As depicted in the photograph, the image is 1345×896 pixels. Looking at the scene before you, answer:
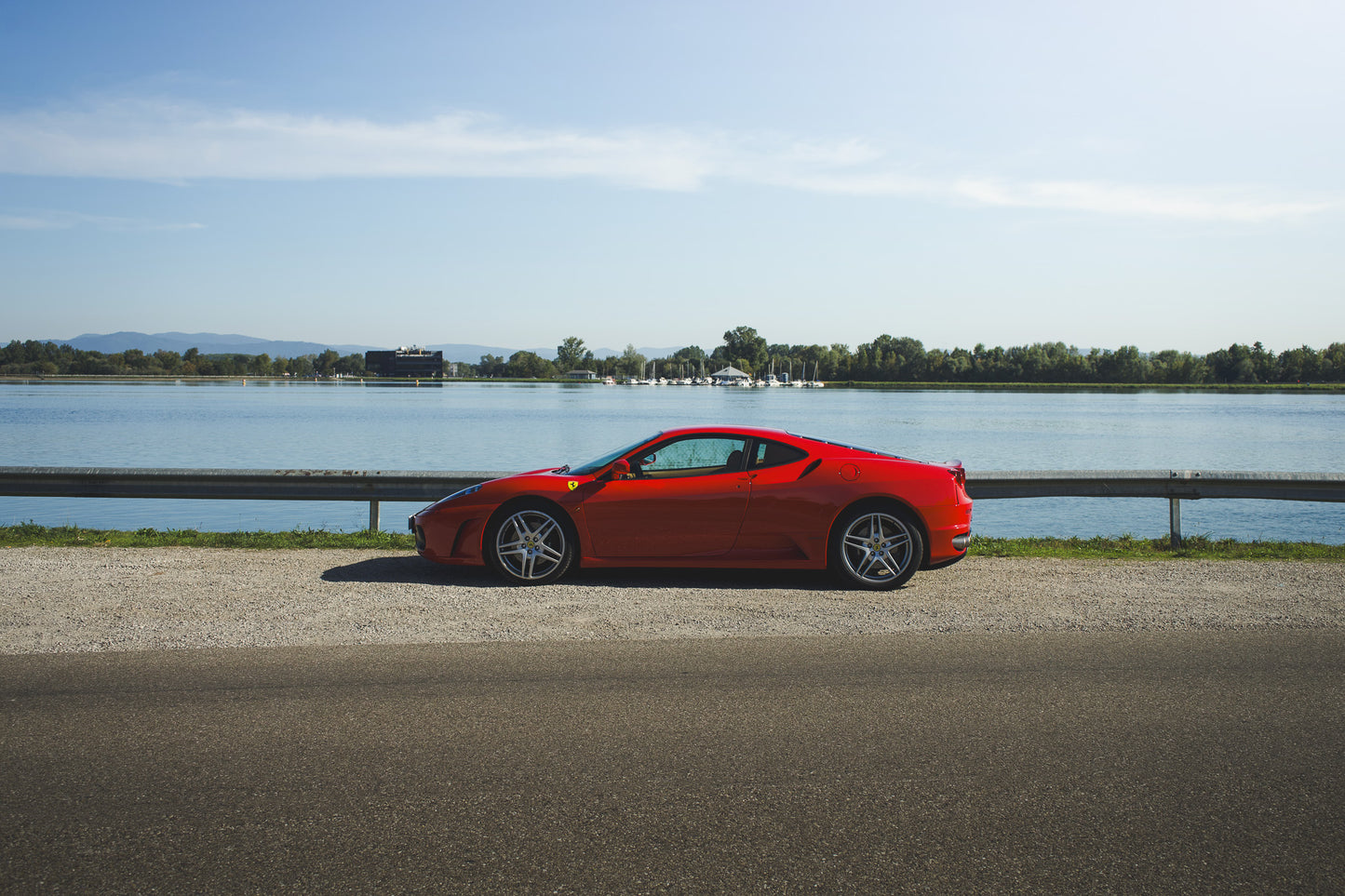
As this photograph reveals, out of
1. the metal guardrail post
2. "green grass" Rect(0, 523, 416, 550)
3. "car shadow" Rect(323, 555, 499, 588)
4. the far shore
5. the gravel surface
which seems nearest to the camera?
the gravel surface

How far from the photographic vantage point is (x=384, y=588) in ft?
25.0

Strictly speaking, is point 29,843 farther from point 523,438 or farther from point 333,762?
point 523,438

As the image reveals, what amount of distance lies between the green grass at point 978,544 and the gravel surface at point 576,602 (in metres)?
0.56

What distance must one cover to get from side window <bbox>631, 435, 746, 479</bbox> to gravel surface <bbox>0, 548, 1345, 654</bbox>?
94 centimetres

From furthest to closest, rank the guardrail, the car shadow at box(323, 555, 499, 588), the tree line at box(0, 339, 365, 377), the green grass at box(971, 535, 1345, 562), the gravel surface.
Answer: the tree line at box(0, 339, 365, 377) < the guardrail < the green grass at box(971, 535, 1345, 562) < the car shadow at box(323, 555, 499, 588) < the gravel surface

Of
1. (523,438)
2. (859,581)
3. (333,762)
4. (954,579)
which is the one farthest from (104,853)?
(523,438)

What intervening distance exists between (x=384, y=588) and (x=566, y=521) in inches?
61.7

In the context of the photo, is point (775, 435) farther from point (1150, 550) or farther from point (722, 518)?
point (1150, 550)

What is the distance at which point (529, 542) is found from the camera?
7789 millimetres

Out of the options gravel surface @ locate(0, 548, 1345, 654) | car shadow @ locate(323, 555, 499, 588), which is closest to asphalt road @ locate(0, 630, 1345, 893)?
gravel surface @ locate(0, 548, 1345, 654)

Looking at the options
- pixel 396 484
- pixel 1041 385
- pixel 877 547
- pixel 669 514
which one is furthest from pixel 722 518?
pixel 1041 385

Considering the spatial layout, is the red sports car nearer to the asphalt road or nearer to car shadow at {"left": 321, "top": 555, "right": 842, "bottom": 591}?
car shadow at {"left": 321, "top": 555, "right": 842, "bottom": 591}

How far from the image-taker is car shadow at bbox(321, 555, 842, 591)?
7.80m

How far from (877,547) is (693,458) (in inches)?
→ 66.9
